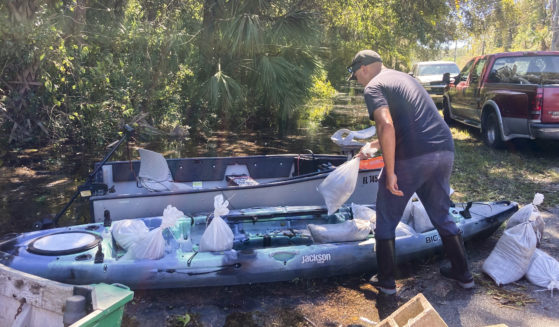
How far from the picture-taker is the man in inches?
140

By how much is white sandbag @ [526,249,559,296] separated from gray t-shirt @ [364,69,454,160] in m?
1.40

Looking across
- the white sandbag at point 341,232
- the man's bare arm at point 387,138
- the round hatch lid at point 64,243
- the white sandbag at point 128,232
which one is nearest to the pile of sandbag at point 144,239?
the white sandbag at point 128,232

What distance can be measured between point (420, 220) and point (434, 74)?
14017mm

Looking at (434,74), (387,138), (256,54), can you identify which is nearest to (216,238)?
(387,138)

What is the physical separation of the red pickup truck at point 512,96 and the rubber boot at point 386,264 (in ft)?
17.4

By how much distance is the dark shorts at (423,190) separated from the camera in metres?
3.63

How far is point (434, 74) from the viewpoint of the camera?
57.4 ft

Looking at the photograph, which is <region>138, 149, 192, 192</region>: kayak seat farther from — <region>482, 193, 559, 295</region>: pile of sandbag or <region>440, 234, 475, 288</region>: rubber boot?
<region>482, 193, 559, 295</region>: pile of sandbag

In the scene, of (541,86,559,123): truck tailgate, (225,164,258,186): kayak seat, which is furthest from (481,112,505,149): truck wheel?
(225,164,258,186): kayak seat

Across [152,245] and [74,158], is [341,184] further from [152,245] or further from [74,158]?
[74,158]

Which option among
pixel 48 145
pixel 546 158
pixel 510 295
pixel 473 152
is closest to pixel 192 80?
pixel 48 145

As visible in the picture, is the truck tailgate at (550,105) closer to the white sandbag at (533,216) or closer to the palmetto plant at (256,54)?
the white sandbag at (533,216)

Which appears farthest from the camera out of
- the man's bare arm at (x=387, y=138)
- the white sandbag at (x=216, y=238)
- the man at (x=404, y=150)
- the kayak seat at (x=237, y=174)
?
the kayak seat at (x=237, y=174)

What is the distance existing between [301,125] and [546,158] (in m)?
7.95
